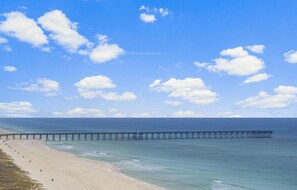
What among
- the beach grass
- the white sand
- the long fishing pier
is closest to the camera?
the beach grass

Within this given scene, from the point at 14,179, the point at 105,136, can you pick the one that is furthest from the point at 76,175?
the point at 105,136

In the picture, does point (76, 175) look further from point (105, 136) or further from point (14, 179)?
point (105, 136)

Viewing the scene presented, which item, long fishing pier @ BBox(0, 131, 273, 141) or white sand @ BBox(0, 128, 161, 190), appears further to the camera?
long fishing pier @ BBox(0, 131, 273, 141)

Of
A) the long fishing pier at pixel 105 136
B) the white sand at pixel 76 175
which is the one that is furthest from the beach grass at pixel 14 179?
the long fishing pier at pixel 105 136

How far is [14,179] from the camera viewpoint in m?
38.7

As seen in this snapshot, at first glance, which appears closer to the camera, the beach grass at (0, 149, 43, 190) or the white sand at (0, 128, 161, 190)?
the beach grass at (0, 149, 43, 190)

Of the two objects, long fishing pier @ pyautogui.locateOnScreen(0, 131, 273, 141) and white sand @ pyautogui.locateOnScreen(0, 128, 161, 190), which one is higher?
long fishing pier @ pyautogui.locateOnScreen(0, 131, 273, 141)

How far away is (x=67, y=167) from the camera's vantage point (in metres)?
52.1

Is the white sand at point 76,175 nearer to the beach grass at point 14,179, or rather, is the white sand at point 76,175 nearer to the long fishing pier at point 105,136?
the beach grass at point 14,179

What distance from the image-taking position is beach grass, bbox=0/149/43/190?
3488 cm

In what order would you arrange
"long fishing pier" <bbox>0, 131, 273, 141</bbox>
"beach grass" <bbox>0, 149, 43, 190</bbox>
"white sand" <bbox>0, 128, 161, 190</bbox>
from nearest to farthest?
"beach grass" <bbox>0, 149, 43, 190</bbox> → "white sand" <bbox>0, 128, 161, 190</bbox> → "long fishing pier" <bbox>0, 131, 273, 141</bbox>

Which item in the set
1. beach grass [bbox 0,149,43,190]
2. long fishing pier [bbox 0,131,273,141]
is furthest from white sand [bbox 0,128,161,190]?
long fishing pier [bbox 0,131,273,141]

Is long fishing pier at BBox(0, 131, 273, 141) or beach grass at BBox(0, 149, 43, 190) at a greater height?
long fishing pier at BBox(0, 131, 273, 141)

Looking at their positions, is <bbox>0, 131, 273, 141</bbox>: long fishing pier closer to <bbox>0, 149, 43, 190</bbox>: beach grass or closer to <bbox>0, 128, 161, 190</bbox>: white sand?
<bbox>0, 128, 161, 190</bbox>: white sand
